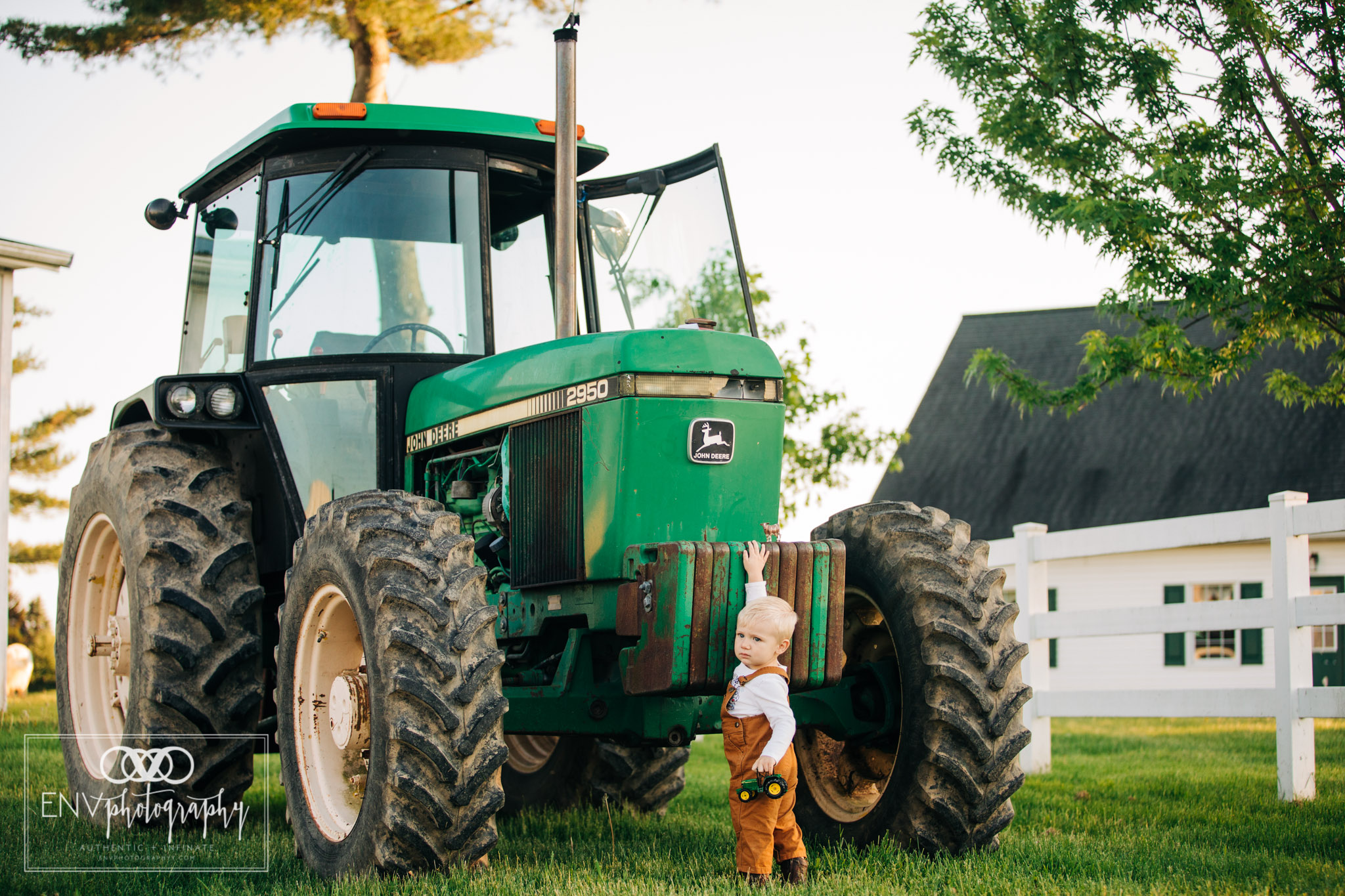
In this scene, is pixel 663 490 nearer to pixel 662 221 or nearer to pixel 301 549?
pixel 301 549

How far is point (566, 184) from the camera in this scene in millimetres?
5180

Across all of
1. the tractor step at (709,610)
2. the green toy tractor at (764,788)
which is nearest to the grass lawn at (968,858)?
the green toy tractor at (764,788)

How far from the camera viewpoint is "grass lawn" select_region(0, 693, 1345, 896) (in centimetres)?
403

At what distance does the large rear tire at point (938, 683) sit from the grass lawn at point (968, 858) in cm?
15

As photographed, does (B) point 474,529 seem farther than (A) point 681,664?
Yes

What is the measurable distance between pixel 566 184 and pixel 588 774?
2961 mm

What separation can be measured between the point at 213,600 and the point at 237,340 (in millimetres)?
1483

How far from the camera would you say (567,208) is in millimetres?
5164

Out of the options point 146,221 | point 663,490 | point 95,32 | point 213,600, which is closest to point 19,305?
point 95,32

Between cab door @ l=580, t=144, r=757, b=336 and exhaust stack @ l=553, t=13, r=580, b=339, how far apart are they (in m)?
0.45

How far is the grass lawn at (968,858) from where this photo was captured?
403 centimetres

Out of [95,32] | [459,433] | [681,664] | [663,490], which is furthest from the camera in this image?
[95,32]

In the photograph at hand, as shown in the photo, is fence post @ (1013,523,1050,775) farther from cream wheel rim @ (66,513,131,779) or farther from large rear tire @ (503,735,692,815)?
cream wheel rim @ (66,513,131,779)

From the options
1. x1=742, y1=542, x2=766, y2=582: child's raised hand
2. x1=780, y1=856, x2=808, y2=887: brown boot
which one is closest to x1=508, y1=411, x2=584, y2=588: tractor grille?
x1=742, y1=542, x2=766, y2=582: child's raised hand
